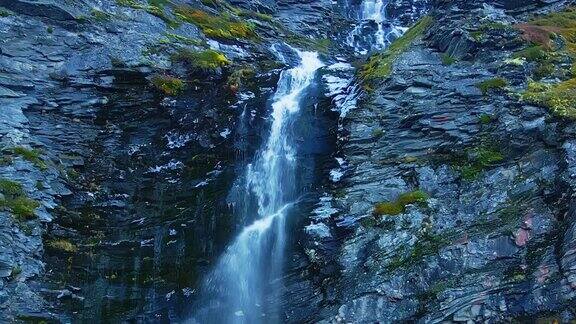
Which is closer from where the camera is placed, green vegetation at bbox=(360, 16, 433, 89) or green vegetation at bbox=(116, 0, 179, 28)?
green vegetation at bbox=(360, 16, 433, 89)

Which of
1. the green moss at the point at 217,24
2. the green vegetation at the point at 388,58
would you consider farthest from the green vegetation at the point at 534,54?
the green moss at the point at 217,24

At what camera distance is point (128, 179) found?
1694 cm

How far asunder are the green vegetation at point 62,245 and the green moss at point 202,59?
10.1m

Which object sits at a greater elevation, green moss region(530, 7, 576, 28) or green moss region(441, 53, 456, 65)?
green moss region(530, 7, 576, 28)

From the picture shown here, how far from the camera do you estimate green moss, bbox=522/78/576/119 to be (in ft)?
46.9

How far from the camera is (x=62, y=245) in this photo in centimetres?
1393

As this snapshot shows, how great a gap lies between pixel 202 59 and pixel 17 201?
10.8 metres

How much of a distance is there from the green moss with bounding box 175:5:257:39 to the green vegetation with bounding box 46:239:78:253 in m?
15.0

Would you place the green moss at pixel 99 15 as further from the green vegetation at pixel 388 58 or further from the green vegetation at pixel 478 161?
the green vegetation at pixel 478 161

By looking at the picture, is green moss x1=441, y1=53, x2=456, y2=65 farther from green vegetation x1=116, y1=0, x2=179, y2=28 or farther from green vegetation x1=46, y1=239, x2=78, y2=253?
green vegetation x1=46, y1=239, x2=78, y2=253

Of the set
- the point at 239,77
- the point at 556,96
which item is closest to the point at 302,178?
the point at 239,77

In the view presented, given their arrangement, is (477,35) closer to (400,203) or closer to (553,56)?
(553,56)

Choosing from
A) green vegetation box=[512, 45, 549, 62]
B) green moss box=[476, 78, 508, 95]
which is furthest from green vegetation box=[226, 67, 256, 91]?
green vegetation box=[512, 45, 549, 62]

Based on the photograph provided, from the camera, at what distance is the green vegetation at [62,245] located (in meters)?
13.7
